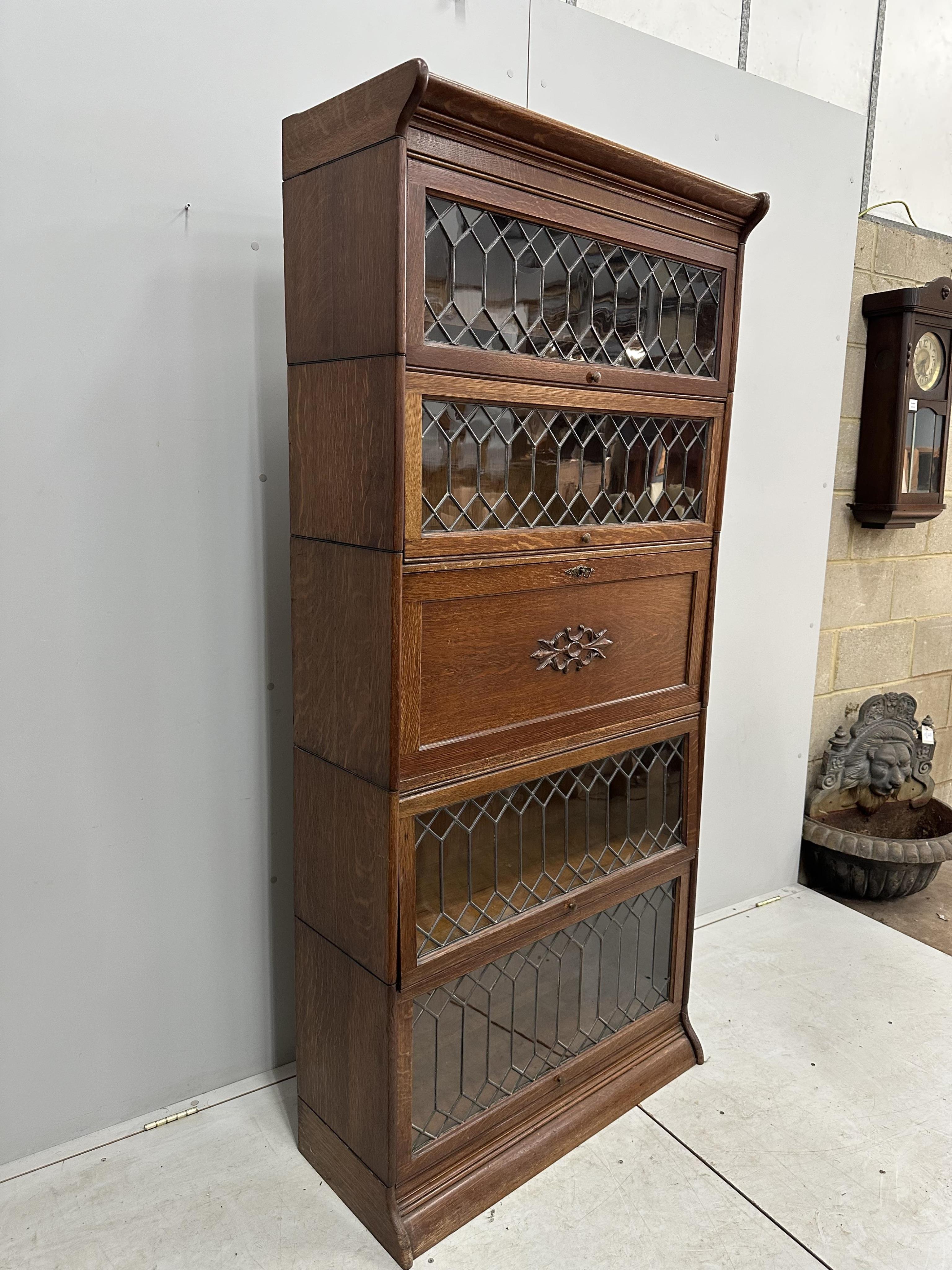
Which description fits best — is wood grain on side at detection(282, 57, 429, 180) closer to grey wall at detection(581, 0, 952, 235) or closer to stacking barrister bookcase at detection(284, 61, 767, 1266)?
stacking barrister bookcase at detection(284, 61, 767, 1266)

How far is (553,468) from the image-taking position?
164 centimetres

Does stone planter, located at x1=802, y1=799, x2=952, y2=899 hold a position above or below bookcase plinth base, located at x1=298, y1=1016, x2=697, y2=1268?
above

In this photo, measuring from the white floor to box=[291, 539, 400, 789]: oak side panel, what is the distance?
2.69ft

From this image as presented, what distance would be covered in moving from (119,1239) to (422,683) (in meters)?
1.10

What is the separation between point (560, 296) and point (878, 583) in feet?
6.61

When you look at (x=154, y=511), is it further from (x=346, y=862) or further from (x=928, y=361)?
(x=928, y=361)

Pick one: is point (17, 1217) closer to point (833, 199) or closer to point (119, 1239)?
point (119, 1239)

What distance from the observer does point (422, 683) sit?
4.95 ft

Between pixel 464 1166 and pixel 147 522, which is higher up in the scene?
pixel 147 522

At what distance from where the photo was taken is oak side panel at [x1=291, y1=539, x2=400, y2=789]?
4.84ft

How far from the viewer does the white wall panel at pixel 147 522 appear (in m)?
1.58

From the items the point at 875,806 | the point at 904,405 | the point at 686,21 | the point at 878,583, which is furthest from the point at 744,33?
the point at 875,806

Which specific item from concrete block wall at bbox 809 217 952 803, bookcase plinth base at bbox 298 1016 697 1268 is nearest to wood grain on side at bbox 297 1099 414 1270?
bookcase plinth base at bbox 298 1016 697 1268

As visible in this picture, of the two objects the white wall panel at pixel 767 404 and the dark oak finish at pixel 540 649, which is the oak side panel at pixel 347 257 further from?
the white wall panel at pixel 767 404
